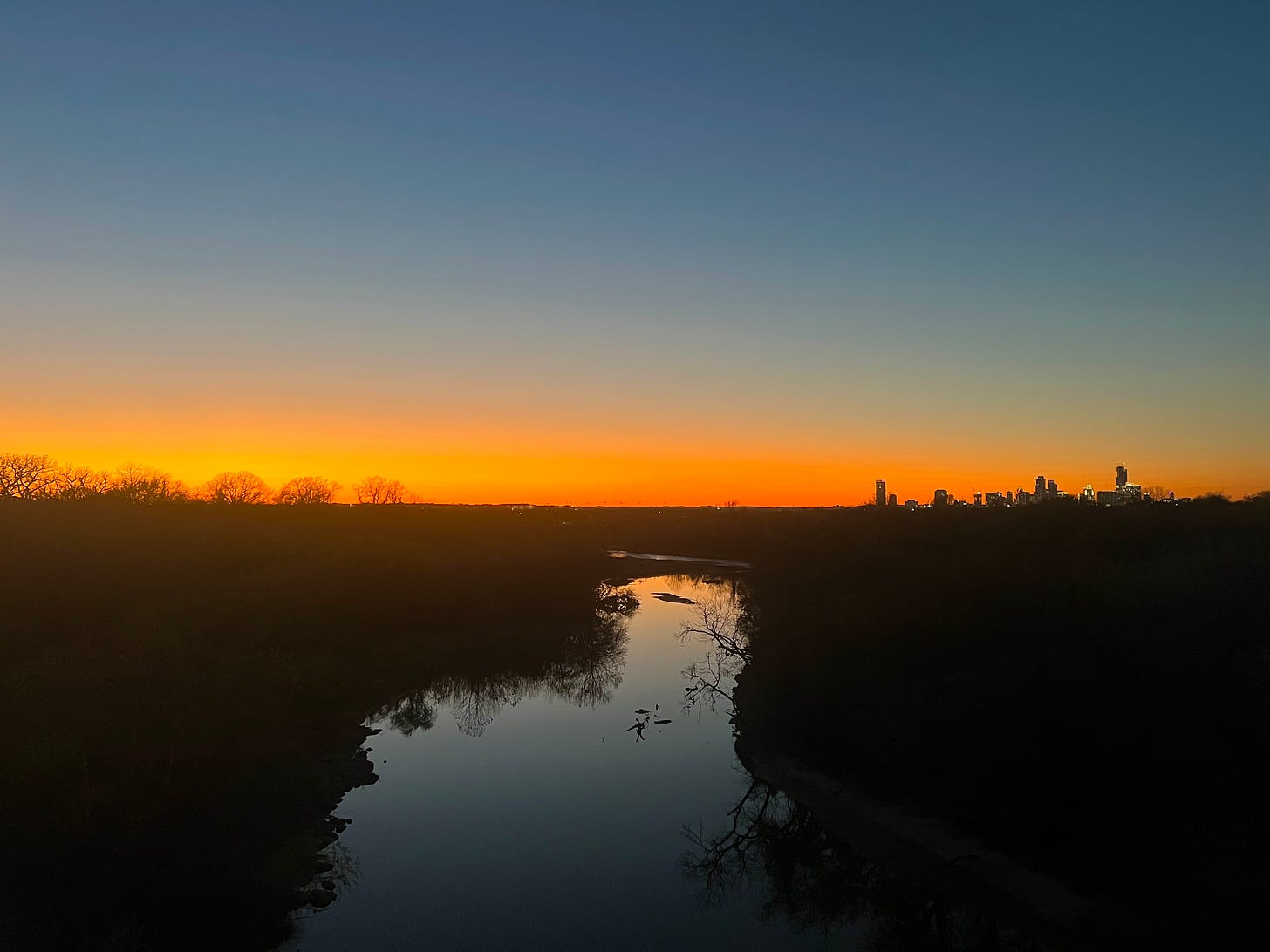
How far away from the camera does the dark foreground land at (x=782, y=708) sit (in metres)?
11.2

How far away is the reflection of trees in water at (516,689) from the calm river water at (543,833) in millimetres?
169

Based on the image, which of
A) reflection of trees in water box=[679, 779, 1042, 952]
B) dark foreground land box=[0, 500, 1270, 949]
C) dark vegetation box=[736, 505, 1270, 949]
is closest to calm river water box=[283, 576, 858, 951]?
reflection of trees in water box=[679, 779, 1042, 952]

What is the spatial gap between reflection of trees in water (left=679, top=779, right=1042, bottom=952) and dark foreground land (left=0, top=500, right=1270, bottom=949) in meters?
0.70

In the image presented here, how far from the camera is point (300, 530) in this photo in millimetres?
56281

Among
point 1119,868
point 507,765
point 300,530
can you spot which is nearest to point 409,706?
point 507,765

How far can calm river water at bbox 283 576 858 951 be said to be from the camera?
39.7 feet

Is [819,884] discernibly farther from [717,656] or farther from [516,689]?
[717,656]

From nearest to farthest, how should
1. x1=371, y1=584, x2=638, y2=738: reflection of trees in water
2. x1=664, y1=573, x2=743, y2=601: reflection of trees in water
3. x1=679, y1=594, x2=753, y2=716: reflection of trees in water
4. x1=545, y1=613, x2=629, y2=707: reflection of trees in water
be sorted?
1. x1=371, y1=584, x2=638, y2=738: reflection of trees in water
2. x1=679, y1=594, x2=753, y2=716: reflection of trees in water
3. x1=545, y1=613, x2=629, y2=707: reflection of trees in water
4. x1=664, y1=573, x2=743, y2=601: reflection of trees in water

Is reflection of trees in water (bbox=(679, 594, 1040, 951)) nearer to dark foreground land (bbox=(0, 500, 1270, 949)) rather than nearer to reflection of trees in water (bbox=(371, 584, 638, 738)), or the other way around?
dark foreground land (bbox=(0, 500, 1270, 949))

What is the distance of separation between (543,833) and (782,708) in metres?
8.12

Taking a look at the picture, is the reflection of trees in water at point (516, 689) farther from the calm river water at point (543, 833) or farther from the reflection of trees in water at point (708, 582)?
the reflection of trees in water at point (708, 582)

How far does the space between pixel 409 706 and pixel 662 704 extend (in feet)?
26.7

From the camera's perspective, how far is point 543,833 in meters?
15.8

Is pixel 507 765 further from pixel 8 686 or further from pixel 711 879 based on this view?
pixel 8 686
